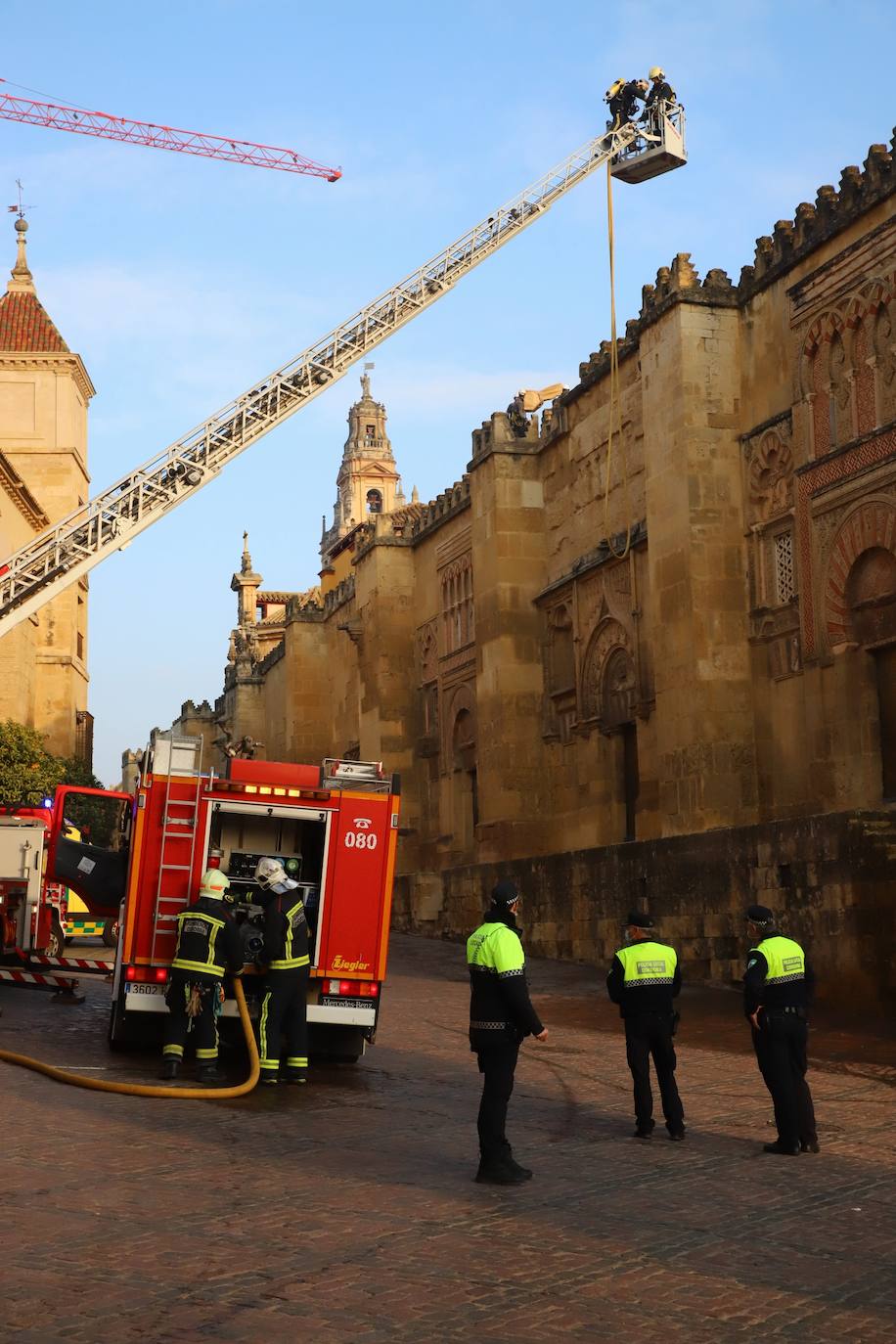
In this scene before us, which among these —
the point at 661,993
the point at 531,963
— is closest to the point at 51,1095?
the point at 661,993

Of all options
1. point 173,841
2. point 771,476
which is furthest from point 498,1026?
point 771,476

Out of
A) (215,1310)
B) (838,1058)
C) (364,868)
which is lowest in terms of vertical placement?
(215,1310)

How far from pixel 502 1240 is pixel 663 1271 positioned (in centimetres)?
91

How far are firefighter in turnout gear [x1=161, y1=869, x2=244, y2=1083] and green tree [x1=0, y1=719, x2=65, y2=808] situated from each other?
2738cm

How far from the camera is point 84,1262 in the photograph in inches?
288

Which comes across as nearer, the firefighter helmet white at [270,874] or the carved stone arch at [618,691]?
the firefighter helmet white at [270,874]

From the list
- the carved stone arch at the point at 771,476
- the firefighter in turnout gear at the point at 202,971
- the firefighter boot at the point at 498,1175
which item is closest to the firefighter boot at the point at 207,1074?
the firefighter in turnout gear at the point at 202,971

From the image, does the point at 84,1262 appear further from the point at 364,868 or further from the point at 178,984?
the point at 364,868

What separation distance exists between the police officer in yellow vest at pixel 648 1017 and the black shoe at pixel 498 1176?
215 cm

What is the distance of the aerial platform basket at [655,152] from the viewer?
1339 inches

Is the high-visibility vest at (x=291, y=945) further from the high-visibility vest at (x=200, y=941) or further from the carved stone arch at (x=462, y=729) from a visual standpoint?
the carved stone arch at (x=462, y=729)

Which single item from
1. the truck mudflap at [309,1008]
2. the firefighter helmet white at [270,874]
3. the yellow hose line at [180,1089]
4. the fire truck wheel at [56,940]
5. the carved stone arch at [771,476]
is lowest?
the yellow hose line at [180,1089]

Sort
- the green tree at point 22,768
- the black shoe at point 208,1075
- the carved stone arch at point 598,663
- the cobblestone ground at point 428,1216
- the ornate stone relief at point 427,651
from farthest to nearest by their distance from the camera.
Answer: the green tree at point 22,768 → the ornate stone relief at point 427,651 → the carved stone arch at point 598,663 → the black shoe at point 208,1075 → the cobblestone ground at point 428,1216

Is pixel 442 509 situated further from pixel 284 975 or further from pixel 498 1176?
pixel 498 1176
